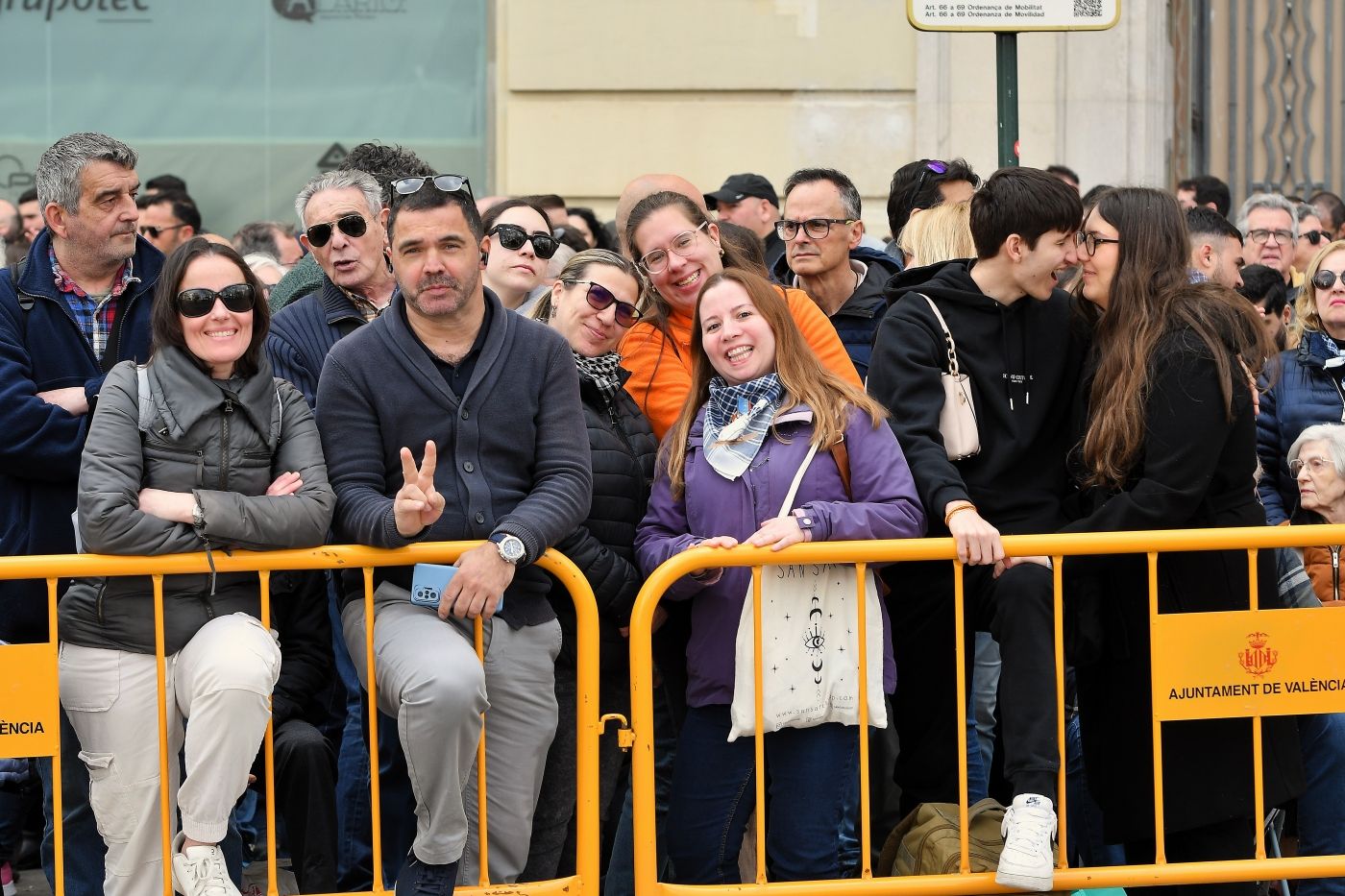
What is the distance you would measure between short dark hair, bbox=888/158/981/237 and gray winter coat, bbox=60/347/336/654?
338 centimetres

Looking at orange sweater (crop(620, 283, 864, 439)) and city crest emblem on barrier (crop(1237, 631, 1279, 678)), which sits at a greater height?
orange sweater (crop(620, 283, 864, 439))

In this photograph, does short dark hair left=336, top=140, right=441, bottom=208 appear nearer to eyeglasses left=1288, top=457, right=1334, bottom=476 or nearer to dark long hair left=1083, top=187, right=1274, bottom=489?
dark long hair left=1083, top=187, right=1274, bottom=489

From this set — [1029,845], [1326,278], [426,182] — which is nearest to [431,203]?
[426,182]

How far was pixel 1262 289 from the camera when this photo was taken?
8.01 m

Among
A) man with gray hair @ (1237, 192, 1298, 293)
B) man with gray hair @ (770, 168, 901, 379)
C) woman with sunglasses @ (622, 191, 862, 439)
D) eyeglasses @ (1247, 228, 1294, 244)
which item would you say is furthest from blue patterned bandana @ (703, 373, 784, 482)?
eyeglasses @ (1247, 228, 1294, 244)

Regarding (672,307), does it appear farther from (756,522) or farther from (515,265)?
(756,522)

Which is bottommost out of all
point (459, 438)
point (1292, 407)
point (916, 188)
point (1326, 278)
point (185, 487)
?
point (185, 487)

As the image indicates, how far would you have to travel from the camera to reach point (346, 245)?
18.9 feet

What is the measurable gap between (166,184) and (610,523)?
227 inches

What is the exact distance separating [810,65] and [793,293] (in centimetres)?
525

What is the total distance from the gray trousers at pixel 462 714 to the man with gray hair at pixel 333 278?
1.06m

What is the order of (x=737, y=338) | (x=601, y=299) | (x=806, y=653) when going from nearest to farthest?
1. (x=806, y=653)
2. (x=737, y=338)
3. (x=601, y=299)

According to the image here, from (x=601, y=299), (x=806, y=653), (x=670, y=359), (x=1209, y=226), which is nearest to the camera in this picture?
(x=806, y=653)

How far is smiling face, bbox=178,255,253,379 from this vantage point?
4723 mm
